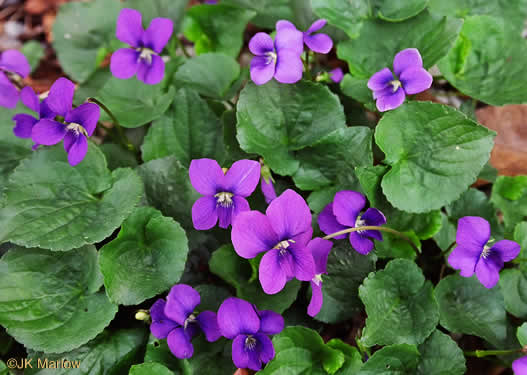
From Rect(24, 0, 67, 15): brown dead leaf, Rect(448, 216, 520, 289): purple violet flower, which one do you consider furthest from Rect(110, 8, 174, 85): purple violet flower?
Rect(24, 0, 67, 15): brown dead leaf

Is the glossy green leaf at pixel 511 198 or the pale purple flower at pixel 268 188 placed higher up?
the pale purple flower at pixel 268 188

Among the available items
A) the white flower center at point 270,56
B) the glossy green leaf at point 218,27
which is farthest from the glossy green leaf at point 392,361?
the glossy green leaf at point 218,27

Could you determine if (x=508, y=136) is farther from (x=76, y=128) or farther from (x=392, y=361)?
(x=76, y=128)

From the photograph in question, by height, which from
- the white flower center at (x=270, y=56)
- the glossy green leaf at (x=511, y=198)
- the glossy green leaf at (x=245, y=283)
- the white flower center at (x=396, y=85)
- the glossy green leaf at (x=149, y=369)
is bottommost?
the glossy green leaf at (x=149, y=369)

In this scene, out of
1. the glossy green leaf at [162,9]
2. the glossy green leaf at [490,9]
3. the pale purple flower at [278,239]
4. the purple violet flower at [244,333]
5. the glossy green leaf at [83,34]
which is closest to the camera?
the pale purple flower at [278,239]

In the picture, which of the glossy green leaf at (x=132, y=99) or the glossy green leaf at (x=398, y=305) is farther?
the glossy green leaf at (x=132, y=99)

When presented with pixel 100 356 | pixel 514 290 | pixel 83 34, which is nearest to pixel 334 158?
pixel 514 290

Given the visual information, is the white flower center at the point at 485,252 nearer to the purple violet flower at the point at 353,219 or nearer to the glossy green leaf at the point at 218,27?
the purple violet flower at the point at 353,219

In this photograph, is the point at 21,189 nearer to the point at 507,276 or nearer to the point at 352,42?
the point at 352,42
